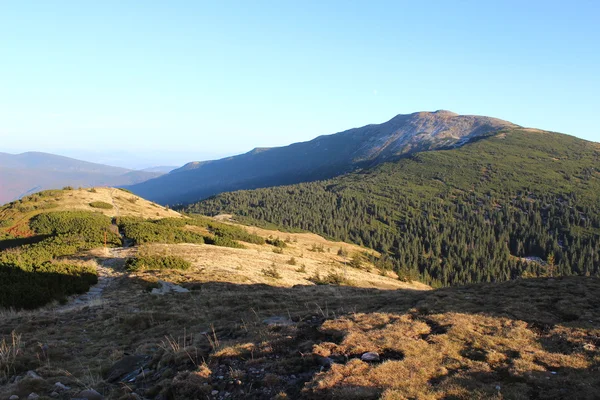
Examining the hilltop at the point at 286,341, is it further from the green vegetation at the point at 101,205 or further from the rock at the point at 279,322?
the green vegetation at the point at 101,205

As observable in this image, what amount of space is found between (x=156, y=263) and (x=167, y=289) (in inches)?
259

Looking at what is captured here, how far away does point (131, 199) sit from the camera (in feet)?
223

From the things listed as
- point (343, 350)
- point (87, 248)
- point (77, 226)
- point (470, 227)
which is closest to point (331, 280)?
point (87, 248)

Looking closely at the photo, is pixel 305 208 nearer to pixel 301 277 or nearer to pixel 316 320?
pixel 301 277

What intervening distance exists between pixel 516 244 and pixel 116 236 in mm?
167692

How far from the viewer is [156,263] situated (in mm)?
27719

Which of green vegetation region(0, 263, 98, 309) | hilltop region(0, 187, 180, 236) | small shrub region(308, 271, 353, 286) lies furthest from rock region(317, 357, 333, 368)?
hilltop region(0, 187, 180, 236)

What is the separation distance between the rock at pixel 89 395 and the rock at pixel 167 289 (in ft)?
43.0

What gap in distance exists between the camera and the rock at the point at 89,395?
827 centimetres

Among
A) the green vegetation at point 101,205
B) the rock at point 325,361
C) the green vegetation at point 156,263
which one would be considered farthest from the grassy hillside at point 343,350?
the green vegetation at point 101,205

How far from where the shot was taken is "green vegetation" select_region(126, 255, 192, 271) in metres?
26.8

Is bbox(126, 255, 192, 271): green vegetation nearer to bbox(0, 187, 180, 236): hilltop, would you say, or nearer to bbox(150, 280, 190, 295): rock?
bbox(150, 280, 190, 295): rock

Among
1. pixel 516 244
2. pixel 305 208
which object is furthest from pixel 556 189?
pixel 305 208

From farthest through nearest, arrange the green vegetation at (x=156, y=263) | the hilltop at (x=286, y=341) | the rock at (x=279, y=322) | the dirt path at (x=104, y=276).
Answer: the green vegetation at (x=156, y=263) < the dirt path at (x=104, y=276) < the rock at (x=279, y=322) < the hilltop at (x=286, y=341)
